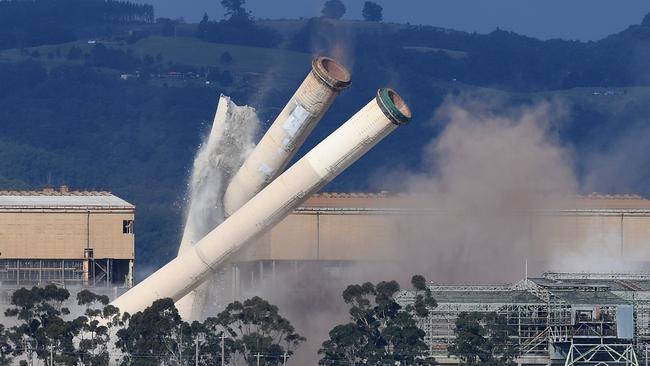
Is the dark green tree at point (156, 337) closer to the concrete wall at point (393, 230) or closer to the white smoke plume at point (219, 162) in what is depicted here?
the white smoke plume at point (219, 162)

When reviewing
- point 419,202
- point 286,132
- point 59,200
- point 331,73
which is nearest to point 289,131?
point 286,132

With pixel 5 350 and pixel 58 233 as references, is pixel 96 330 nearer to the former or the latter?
pixel 5 350

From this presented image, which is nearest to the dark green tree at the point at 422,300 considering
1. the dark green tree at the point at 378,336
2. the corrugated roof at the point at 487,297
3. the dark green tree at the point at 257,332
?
the dark green tree at the point at 378,336

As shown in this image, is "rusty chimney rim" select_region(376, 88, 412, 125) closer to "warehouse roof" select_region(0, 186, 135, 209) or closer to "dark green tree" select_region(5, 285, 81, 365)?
"dark green tree" select_region(5, 285, 81, 365)

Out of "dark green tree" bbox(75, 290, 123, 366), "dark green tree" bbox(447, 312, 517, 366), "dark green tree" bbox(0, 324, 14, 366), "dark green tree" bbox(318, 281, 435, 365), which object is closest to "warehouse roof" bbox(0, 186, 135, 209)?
"dark green tree" bbox(75, 290, 123, 366)

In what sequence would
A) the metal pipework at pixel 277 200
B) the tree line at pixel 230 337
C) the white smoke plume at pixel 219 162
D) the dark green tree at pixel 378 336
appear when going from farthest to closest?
1. the white smoke plume at pixel 219 162
2. the dark green tree at pixel 378 336
3. the tree line at pixel 230 337
4. the metal pipework at pixel 277 200

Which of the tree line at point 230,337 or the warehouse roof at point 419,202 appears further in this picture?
the warehouse roof at point 419,202

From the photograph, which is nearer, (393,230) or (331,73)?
(331,73)
